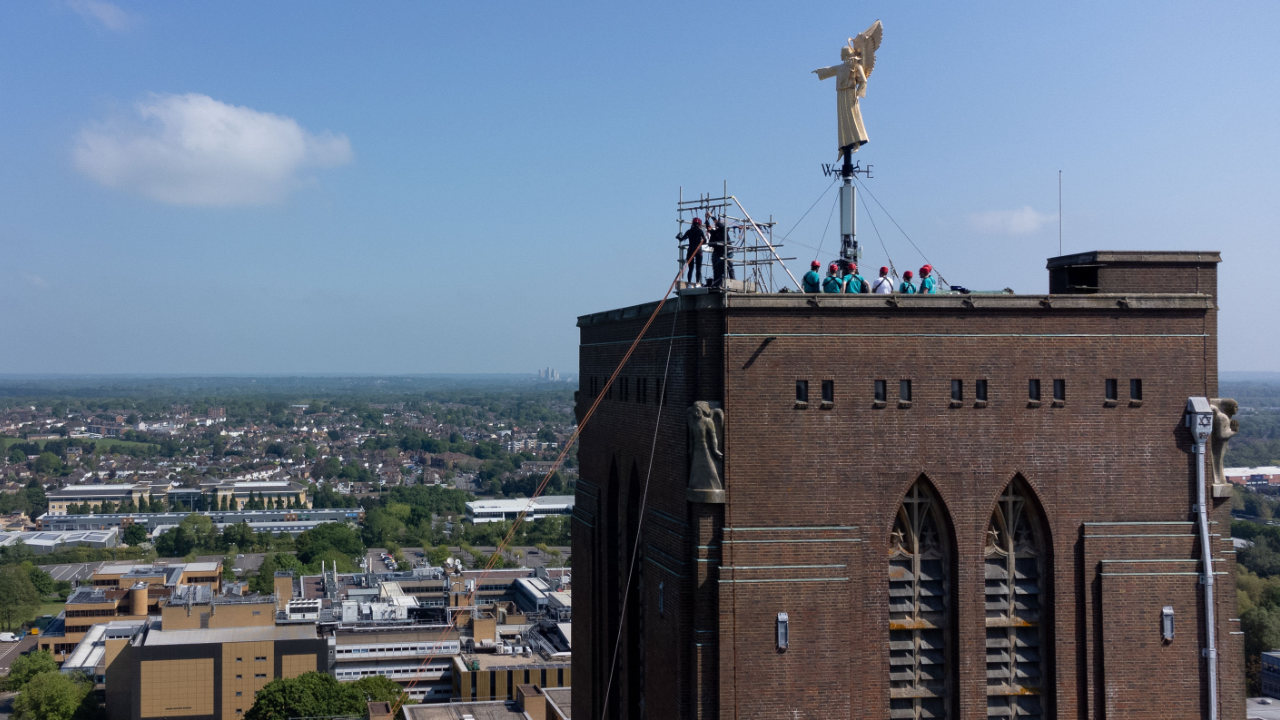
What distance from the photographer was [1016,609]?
25.4 meters

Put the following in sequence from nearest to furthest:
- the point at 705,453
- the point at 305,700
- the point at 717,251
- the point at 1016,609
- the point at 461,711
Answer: the point at 705,453 < the point at 1016,609 < the point at 717,251 < the point at 305,700 < the point at 461,711

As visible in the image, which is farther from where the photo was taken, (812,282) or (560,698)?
(560,698)

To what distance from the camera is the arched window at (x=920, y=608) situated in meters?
25.0

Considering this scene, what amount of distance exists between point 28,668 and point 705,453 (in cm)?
11539

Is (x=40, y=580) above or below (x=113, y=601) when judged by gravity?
below

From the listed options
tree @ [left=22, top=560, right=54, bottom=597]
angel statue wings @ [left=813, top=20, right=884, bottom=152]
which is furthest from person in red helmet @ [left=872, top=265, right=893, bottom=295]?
tree @ [left=22, top=560, right=54, bottom=597]

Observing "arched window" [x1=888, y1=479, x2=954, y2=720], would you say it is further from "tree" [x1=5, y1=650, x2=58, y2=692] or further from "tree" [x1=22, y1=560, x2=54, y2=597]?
"tree" [x1=22, y1=560, x2=54, y2=597]

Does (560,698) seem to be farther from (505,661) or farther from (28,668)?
(28,668)

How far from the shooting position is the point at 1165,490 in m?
25.3

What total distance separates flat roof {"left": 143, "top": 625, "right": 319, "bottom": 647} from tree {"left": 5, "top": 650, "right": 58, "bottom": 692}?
582 inches

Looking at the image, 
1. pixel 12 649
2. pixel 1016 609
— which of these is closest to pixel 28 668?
pixel 12 649

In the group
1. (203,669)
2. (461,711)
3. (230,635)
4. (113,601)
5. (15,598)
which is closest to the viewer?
(461,711)

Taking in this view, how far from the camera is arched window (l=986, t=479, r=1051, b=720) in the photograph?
25312mm

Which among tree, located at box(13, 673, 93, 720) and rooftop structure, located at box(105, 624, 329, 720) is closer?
rooftop structure, located at box(105, 624, 329, 720)
